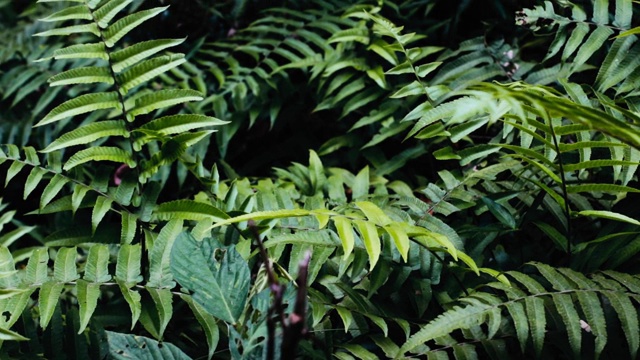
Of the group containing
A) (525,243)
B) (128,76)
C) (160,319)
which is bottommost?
(525,243)

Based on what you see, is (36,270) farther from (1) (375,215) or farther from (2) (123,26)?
(1) (375,215)

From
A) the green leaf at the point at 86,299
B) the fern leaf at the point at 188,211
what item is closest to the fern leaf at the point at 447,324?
the fern leaf at the point at 188,211

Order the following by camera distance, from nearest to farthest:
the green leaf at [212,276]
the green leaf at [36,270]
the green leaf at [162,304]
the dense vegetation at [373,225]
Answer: the green leaf at [212,276] < the dense vegetation at [373,225] < the green leaf at [162,304] < the green leaf at [36,270]

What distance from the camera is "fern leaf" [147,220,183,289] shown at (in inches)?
53.3

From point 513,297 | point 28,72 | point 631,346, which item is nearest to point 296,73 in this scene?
point 28,72

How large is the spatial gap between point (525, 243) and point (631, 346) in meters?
0.56

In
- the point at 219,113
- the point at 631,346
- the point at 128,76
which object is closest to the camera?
the point at 631,346

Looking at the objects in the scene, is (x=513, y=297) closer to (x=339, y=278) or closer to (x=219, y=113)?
(x=339, y=278)

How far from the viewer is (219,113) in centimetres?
237

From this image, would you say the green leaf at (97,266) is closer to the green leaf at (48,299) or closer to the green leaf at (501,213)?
the green leaf at (48,299)

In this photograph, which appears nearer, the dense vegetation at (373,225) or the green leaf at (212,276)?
the green leaf at (212,276)

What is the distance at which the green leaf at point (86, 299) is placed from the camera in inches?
48.6

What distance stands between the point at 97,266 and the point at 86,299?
0.40ft

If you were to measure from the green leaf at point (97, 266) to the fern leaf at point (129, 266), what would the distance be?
0.03m
